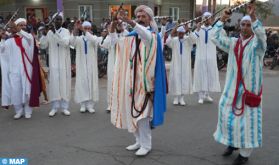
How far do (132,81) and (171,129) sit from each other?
1.82 m

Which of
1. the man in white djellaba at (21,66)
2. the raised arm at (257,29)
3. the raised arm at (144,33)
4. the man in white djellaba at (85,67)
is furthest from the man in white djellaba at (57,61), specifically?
the raised arm at (257,29)

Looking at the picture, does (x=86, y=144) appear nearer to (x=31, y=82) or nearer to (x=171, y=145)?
(x=171, y=145)

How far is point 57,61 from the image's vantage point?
7.89 m

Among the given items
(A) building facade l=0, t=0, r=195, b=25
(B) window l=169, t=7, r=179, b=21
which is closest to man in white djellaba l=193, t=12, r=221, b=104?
(A) building facade l=0, t=0, r=195, b=25

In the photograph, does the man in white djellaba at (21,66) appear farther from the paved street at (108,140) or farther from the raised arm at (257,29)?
the raised arm at (257,29)

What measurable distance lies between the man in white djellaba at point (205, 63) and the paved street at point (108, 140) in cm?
78

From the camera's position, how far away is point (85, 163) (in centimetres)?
524

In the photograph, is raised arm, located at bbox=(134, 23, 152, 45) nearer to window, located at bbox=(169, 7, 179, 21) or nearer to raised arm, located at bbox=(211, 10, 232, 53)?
raised arm, located at bbox=(211, 10, 232, 53)

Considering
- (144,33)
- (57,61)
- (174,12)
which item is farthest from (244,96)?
(174,12)

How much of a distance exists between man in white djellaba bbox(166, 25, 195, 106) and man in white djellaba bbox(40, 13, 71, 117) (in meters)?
2.50

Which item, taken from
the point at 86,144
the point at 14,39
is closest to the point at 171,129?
the point at 86,144

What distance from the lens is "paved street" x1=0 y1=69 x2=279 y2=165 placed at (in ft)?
17.7

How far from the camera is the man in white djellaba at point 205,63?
9.18m

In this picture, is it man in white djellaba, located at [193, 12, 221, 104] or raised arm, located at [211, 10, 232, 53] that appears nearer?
raised arm, located at [211, 10, 232, 53]
